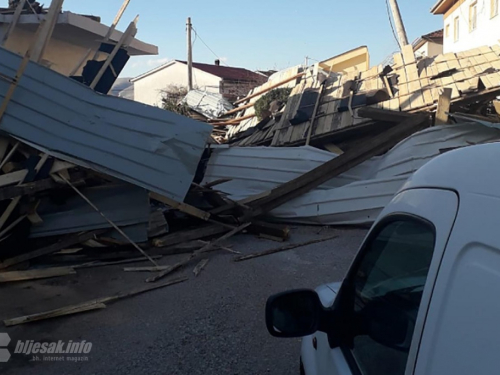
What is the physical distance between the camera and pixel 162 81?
3991cm

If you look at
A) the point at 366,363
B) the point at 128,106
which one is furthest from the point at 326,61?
the point at 366,363

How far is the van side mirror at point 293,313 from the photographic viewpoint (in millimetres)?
2021

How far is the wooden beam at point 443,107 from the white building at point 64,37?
19.8 ft

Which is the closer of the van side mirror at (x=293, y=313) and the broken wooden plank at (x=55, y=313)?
the van side mirror at (x=293, y=313)

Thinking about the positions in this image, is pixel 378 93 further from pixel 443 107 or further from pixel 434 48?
pixel 434 48

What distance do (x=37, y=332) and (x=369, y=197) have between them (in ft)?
18.7

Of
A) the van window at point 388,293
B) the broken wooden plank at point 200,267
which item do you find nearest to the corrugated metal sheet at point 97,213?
the broken wooden plank at point 200,267

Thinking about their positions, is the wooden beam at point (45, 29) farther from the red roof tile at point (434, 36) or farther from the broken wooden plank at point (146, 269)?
the red roof tile at point (434, 36)

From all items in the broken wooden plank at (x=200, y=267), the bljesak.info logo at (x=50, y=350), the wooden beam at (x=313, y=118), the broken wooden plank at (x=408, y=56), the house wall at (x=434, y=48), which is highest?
the house wall at (x=434, y=48)

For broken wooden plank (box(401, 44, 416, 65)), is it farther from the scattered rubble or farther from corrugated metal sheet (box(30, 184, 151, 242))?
corrugated metal sheet (box(30, 184, 151, 242))

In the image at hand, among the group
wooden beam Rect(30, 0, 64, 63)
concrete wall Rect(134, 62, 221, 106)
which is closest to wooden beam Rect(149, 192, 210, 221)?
wooden beam Rect(30, 0, 64, 63)

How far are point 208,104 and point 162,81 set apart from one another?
21.9m

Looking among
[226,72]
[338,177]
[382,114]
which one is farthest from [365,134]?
[226,72]

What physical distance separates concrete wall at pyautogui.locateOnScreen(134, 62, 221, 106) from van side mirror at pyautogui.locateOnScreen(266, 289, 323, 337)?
34902 millimetres
